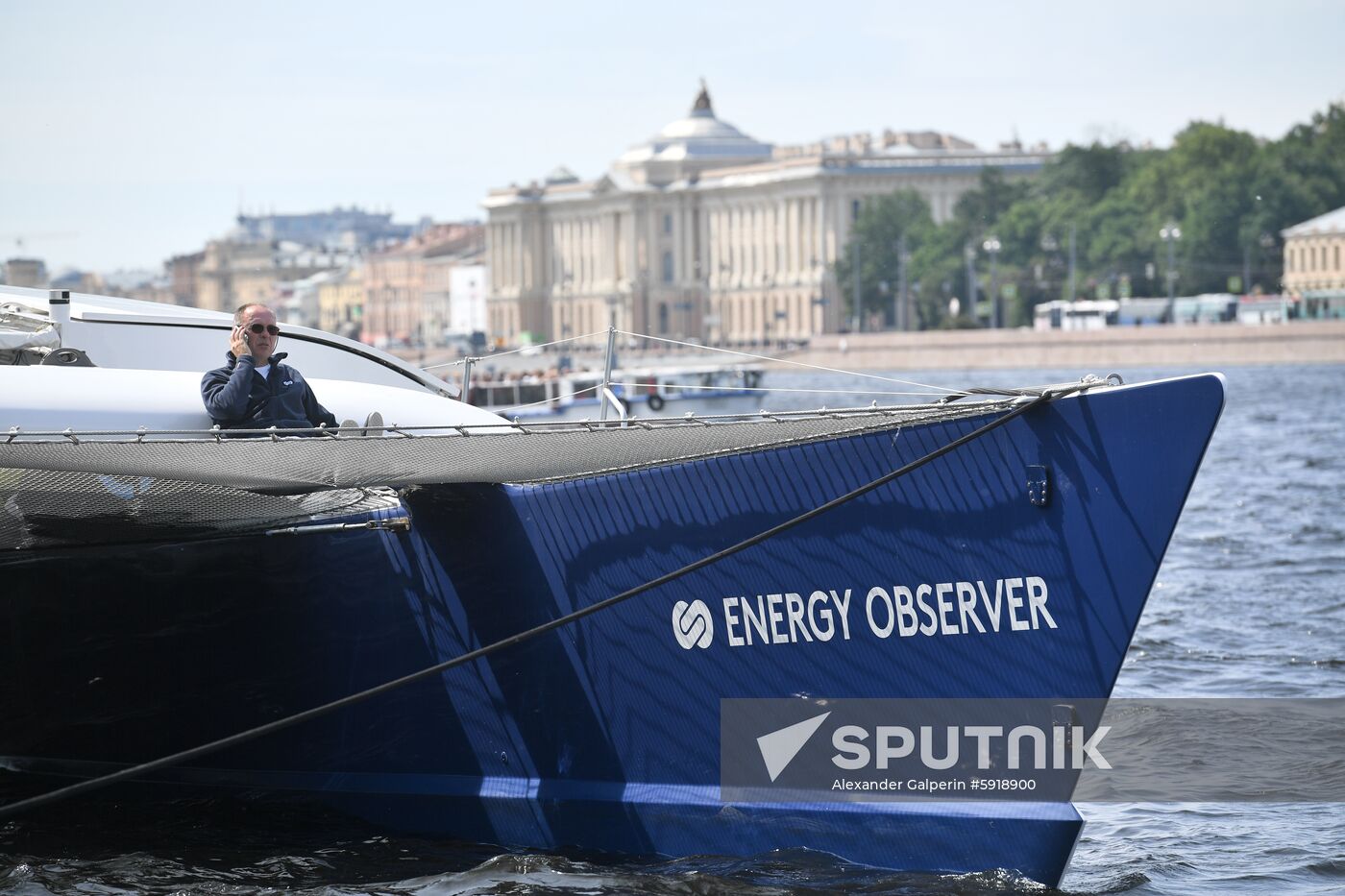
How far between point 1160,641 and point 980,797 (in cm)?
628

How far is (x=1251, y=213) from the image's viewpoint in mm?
94875

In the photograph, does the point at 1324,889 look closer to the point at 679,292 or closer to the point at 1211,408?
the point at 1211,408

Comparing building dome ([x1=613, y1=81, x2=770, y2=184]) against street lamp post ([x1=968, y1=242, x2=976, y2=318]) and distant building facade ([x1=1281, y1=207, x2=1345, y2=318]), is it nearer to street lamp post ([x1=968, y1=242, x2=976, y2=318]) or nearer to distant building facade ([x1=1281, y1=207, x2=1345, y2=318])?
street lamp post ([x1=968, y1=242, x2=976, y2=318])

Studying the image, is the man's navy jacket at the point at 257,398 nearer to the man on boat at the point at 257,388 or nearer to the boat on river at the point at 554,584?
the man on boat at the point at 257,388

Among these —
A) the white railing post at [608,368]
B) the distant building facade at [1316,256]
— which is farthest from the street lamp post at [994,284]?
the white railing post at [608,368]

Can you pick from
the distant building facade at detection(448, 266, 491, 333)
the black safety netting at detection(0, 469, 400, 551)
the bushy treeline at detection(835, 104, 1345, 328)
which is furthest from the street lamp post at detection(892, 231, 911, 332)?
the black safety netting at detection(0, 469, 400, 551)

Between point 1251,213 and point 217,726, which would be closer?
point 217,726

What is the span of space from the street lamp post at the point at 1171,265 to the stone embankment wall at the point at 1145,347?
724 centimetres

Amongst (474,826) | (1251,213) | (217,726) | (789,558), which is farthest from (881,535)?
(1251,213)

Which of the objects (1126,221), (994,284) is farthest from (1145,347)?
(1126,221)

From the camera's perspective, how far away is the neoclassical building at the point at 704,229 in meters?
133

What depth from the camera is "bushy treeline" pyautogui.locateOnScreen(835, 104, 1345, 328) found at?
94.8 meters

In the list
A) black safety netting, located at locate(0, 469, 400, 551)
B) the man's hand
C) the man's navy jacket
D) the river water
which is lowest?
the river water

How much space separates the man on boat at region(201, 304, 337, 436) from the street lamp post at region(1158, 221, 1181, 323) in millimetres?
82714
